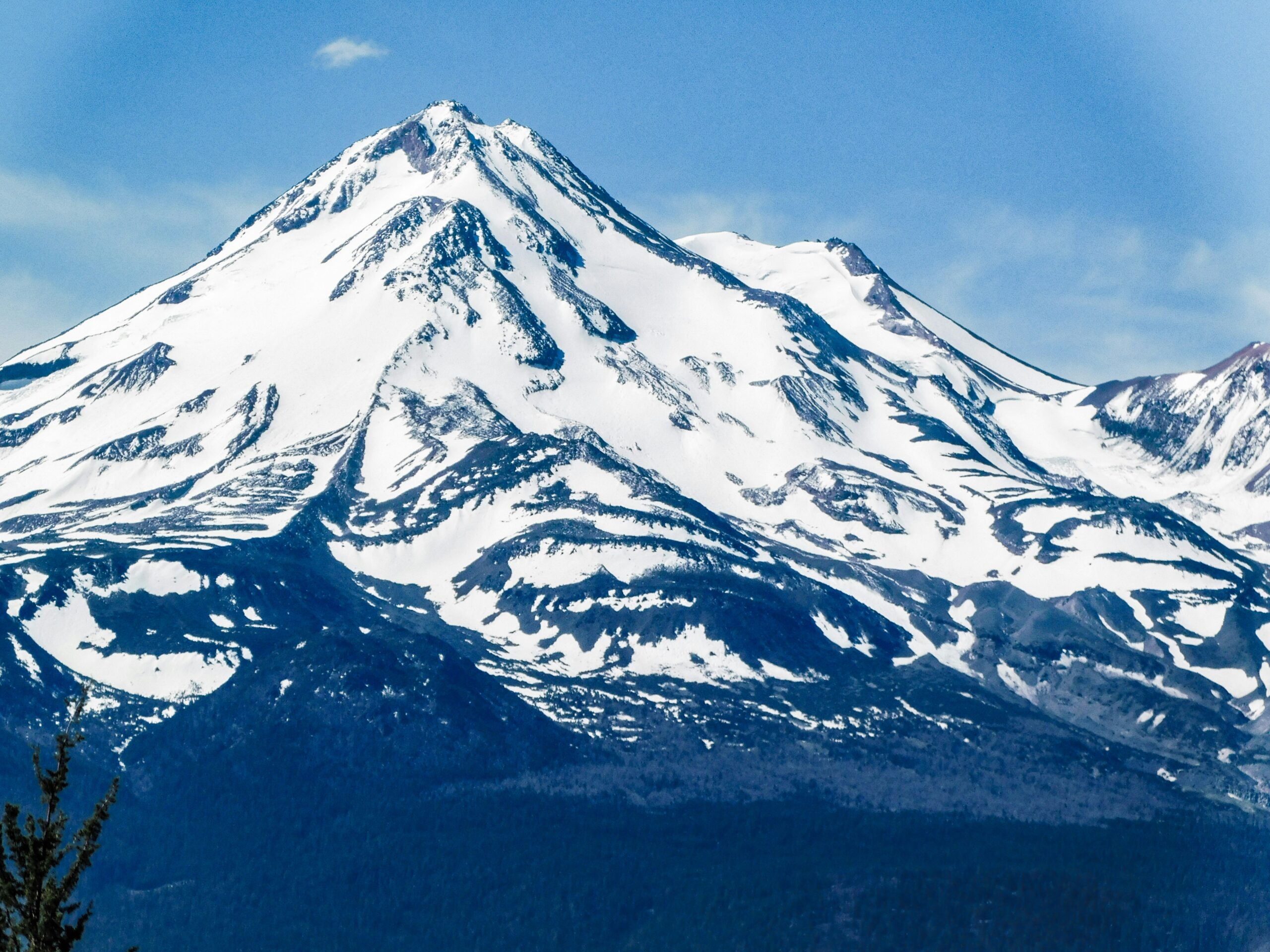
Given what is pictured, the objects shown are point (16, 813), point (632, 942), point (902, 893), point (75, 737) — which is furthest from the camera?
point (902, 893)

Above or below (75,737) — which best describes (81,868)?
below

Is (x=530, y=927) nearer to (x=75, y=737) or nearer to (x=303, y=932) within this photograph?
(x=303, y=932)

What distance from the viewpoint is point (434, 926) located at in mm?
188125

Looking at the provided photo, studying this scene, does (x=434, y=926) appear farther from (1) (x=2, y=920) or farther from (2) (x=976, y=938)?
(1) (x=2, y=920)

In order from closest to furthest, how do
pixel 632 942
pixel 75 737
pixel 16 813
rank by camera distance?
pixel 16 813, pixel 75 737, pixel 632 942

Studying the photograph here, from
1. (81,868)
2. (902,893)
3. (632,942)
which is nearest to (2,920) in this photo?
(81,868)

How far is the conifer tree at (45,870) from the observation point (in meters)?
47.4

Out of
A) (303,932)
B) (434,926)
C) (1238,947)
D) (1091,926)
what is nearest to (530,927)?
(434,926)

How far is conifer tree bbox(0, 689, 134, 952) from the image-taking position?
47375 millimetres

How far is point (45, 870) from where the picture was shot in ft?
160

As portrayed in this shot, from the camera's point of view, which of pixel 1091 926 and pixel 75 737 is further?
pixel 1091 926

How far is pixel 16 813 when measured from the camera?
47344 millimetres

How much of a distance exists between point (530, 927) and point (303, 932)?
20857 mm

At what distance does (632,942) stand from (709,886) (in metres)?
14.1
